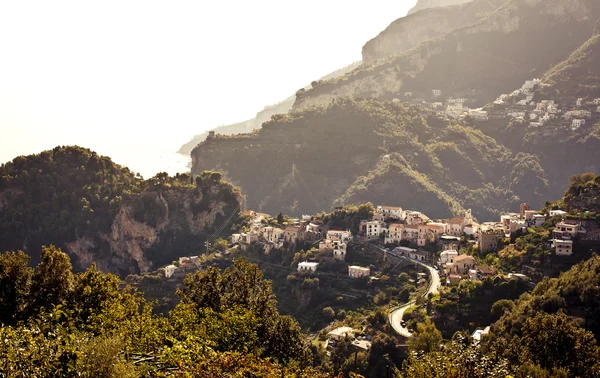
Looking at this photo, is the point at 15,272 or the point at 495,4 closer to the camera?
the point at 15,272

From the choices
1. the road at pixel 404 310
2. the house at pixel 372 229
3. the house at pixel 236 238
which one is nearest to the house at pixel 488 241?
the road at pixel 404 310

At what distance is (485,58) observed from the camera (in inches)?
5310

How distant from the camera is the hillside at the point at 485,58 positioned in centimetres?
13025

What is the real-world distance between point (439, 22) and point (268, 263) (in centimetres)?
11736

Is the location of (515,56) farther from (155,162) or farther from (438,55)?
(155,162)

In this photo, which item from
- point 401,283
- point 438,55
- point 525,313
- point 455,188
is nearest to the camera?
point 525,313

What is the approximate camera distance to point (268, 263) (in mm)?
54125

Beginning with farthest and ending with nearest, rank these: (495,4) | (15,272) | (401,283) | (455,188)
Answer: (495,4), (455,188), (401,283), (15,272)

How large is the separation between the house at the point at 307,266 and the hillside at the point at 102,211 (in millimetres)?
14231

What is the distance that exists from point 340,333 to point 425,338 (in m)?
6.47

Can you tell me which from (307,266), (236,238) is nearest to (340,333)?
(307,266)

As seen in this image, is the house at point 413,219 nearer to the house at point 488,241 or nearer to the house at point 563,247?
the house at point 488,241

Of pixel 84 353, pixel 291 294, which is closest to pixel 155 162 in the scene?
pixel 291 294

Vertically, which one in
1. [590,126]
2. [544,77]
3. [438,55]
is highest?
[438,55]
